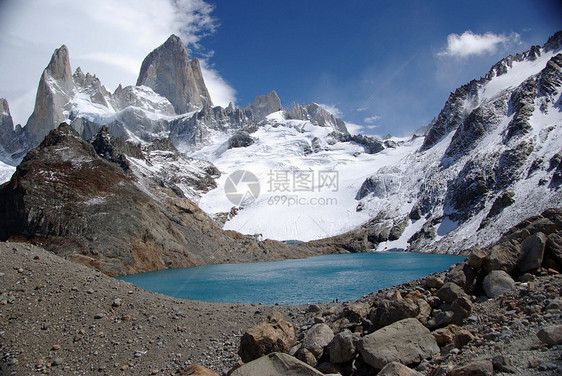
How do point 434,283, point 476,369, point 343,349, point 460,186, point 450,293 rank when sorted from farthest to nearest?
point 460,186 < point 434,283 < point 450,293 < point 343,349 < point 476,369

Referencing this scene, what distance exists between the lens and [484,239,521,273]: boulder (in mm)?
12172

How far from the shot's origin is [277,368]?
849 centimetres

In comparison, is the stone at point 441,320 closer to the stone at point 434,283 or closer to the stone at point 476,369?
the stone at point 434,283

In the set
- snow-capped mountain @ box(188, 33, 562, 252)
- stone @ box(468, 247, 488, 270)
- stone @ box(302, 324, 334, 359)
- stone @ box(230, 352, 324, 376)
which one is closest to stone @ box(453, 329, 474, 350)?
stone @ box(302, 324, 334, 359)

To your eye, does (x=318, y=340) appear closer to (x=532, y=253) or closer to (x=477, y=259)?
(x=477, y=259)

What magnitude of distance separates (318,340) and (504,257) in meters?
7.42

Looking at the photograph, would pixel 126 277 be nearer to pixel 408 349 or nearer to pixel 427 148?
pixel 408 349

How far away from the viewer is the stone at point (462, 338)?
28.6 feet

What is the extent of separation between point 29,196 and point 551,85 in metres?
114

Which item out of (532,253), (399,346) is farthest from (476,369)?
(532,253)

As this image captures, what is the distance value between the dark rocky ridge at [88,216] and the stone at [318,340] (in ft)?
132

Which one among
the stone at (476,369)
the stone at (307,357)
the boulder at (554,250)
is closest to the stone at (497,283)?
the boulder at (554,250)

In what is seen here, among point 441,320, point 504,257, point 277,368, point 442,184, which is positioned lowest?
point 277,368

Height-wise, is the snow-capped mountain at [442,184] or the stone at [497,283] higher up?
the snow-capped mountain at [442,184]
